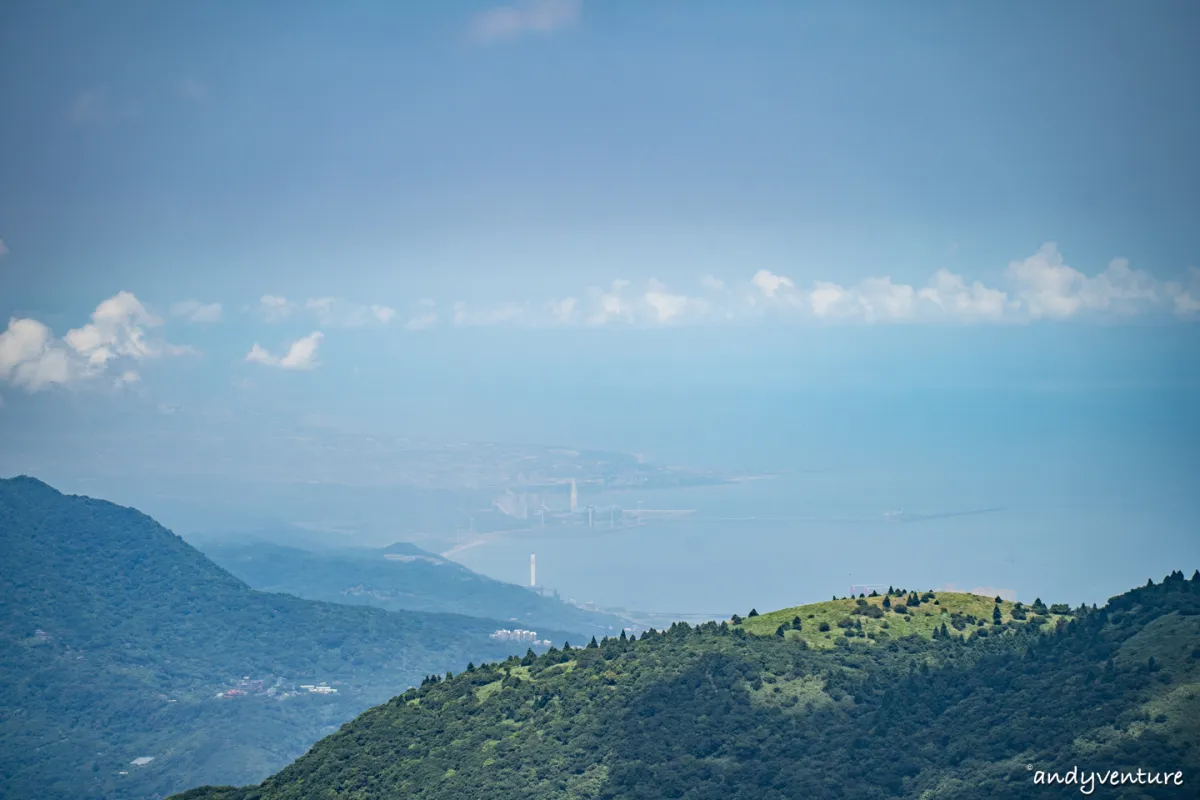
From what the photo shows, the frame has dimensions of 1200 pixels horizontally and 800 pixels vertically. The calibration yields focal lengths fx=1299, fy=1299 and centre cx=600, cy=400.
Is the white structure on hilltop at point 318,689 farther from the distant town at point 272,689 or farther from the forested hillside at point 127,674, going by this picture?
the forested hillside at point 127,674

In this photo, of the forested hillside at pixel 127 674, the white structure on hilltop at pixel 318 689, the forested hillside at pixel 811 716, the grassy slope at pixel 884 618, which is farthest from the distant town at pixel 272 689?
the grassy slope at pixel 884 618

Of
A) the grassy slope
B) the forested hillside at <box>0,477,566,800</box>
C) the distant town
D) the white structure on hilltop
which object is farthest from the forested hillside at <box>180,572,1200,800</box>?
the white structure on hilltop

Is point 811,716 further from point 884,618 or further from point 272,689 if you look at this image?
point 272,689

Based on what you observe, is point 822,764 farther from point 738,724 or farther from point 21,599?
point 21,599

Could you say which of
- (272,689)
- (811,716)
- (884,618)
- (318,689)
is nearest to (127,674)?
(272,689)

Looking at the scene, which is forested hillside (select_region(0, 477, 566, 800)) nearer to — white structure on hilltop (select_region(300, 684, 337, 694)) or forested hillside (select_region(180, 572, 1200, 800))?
white structure on hilltop (select_region(300, 684, 337, 694))

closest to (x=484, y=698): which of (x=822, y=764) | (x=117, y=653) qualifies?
(x=822, y=764)
